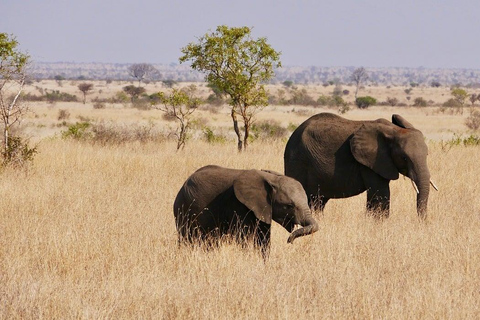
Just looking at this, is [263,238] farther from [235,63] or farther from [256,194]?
[235,63]

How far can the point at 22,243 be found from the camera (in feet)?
27.2

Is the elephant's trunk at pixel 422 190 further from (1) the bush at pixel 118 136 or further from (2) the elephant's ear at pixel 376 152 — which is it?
(1) the bush at pixel 118 136

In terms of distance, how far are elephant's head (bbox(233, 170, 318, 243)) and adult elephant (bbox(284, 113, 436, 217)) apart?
3.19 m

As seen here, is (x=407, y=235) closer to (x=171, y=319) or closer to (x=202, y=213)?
(x=202, y=213)

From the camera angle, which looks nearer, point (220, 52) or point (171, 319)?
point (171, 319)

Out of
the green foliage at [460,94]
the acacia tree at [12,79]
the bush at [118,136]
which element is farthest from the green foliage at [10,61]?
the green foliage at [460,94]

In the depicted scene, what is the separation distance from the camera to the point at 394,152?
1036cm

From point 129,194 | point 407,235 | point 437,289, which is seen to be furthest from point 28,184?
point 437,289

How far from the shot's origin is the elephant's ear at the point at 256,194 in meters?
7.47

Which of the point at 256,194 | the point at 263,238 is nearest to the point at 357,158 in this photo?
the point at 263,238

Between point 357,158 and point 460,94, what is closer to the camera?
point 357,158

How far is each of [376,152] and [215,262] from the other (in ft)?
12.4

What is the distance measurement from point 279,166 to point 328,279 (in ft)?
28.4

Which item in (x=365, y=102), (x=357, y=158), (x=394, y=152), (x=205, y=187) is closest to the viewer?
(x=205, y=187)
